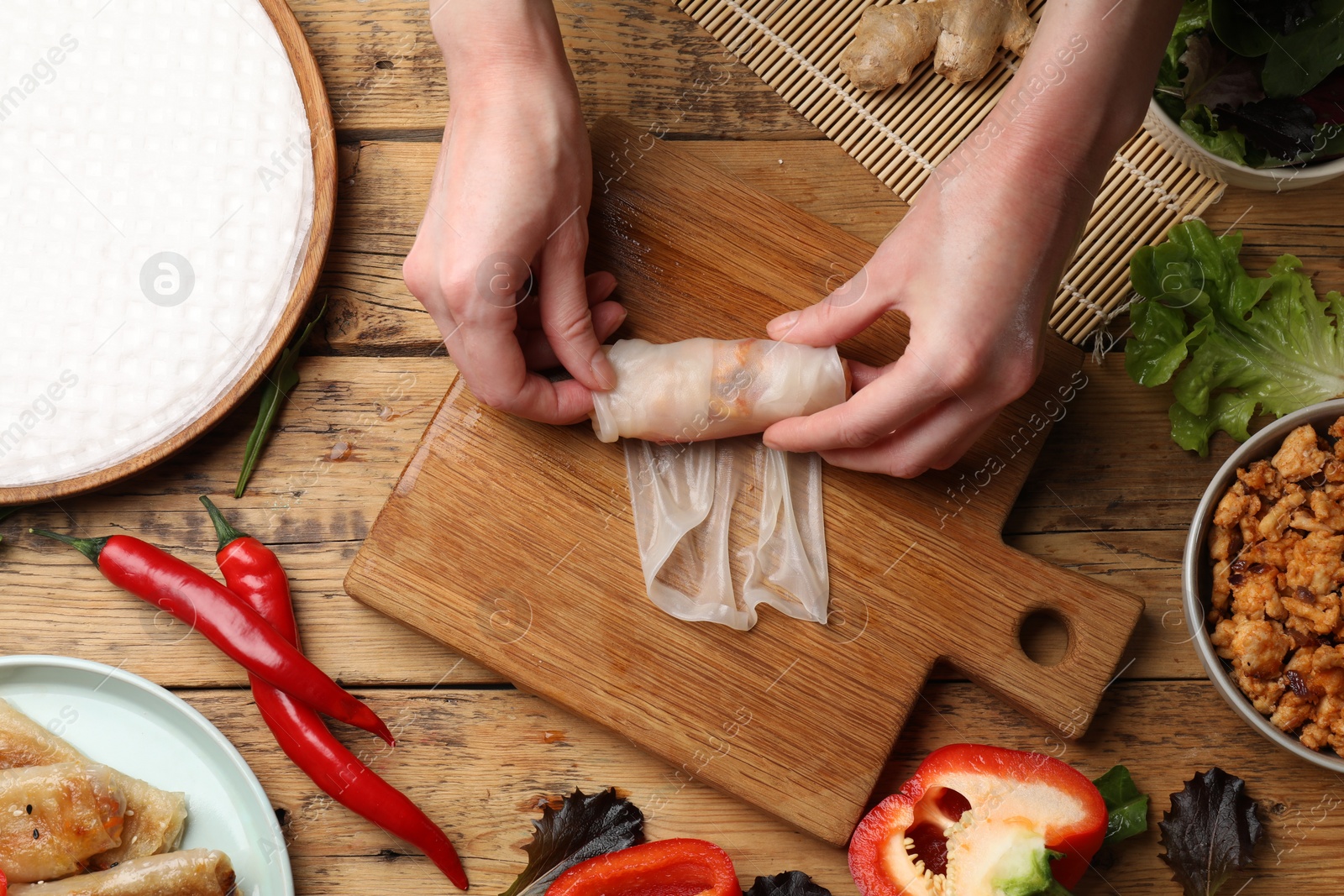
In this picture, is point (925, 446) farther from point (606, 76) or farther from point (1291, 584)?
point (606, 76)

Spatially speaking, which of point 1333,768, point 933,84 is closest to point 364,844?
point 1333,768

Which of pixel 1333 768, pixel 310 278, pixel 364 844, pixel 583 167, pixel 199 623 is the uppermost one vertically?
pixel 583 167

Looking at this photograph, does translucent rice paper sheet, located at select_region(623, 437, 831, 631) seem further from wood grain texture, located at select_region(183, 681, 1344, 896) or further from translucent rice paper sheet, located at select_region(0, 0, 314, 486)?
translucent rice paper sheet, located at select_region(0, 0, 314, 486)

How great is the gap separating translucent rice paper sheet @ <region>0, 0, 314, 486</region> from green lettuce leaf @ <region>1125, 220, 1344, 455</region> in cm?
208

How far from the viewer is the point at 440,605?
7.43ft

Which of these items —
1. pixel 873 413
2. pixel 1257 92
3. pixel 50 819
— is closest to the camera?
pixel 873 413

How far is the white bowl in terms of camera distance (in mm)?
2271

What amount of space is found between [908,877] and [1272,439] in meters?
1.27

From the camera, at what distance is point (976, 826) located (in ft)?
6.78

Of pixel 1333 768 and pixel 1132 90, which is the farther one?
pixel 1333 768

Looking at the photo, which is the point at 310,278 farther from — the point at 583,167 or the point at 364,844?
the point at 364,844

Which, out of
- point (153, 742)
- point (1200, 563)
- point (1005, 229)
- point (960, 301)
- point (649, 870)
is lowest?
point (649, 870)

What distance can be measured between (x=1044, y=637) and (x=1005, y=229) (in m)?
1.07

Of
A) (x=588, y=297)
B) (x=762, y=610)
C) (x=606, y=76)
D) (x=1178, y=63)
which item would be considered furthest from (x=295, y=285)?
(x=1178, y=63)
